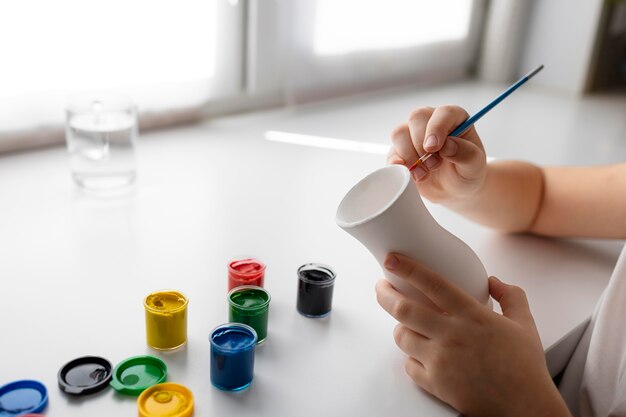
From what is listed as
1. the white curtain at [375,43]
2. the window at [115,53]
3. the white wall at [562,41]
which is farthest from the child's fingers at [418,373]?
the white wall at [562,41]

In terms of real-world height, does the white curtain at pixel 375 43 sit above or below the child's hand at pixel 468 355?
above

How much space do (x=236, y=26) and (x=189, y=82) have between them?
0.13 meters

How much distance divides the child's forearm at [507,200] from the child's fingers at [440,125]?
14cm

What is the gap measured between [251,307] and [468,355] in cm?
18

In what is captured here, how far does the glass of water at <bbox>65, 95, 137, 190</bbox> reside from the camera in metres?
0.85

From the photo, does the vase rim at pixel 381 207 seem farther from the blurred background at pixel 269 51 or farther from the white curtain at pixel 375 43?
the white curtain at pixel 375 43

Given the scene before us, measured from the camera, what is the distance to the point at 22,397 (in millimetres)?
459

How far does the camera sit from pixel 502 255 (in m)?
0.75

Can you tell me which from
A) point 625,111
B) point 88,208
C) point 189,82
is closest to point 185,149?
point 189,82

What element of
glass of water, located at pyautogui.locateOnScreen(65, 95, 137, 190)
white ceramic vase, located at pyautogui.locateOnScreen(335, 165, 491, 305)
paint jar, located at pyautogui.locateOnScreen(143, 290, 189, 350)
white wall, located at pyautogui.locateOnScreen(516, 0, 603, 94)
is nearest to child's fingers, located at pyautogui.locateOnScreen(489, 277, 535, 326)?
white ceramic vase, located at pyautogui.locateOnScreen(335, 165, 491, 305)

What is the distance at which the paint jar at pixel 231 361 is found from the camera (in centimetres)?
47

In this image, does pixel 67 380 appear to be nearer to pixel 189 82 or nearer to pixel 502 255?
pixel 502 255

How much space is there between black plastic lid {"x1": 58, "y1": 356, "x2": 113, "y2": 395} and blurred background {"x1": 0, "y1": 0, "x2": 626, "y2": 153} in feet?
1.72

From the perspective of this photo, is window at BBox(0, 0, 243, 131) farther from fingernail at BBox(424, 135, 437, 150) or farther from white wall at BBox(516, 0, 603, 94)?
white wall at BBox(516, 0, 603, 94)
